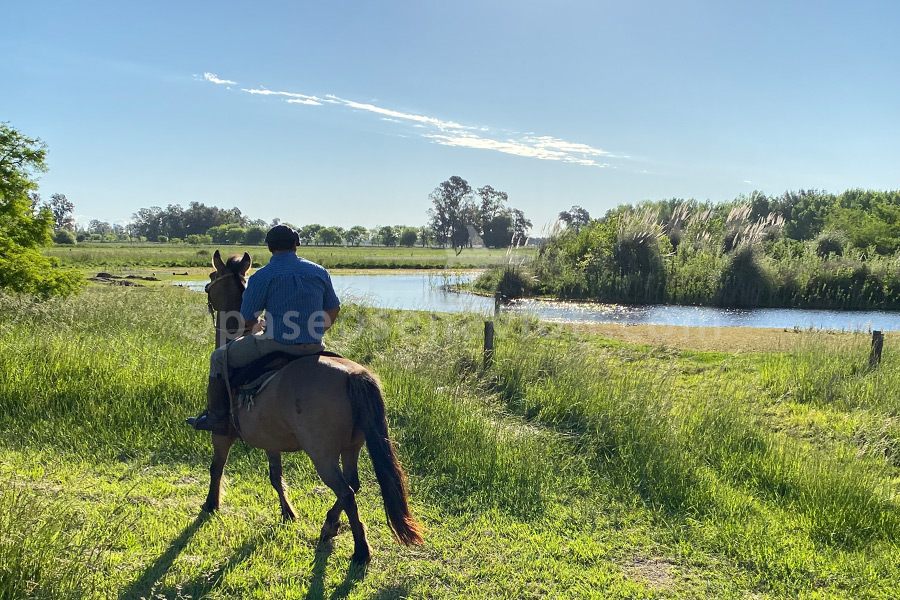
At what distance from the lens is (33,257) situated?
415 inches

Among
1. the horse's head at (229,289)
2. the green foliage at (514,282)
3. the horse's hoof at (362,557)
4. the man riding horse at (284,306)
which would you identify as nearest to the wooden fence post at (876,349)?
the horse's hoof at (362,557)

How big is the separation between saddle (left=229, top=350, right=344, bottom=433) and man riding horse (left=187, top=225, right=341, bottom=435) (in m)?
0.05

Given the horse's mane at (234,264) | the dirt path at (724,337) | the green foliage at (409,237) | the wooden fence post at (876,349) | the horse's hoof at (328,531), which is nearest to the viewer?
the horse's hoof at (328,531)

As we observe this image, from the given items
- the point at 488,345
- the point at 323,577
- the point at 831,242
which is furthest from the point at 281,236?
the point at 831,242

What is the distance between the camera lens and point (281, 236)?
12.1 ft

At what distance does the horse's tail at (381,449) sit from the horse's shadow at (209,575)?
46 centimetres

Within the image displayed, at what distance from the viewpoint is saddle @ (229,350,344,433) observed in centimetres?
375

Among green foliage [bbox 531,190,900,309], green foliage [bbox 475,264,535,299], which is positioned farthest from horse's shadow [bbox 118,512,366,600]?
green foliage [bbox 475,264,535,299]

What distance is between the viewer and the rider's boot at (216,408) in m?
3.96

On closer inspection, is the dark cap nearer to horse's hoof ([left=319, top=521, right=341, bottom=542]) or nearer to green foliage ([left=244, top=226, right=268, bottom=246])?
horse's hoof ([left=319, top=521, right=341, bottom=542])

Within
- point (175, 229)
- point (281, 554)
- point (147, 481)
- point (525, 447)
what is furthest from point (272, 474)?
point (175, 229)

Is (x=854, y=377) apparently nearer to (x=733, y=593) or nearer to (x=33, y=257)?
(x=733, y=593)

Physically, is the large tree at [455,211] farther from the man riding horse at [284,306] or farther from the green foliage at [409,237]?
the man riding horse at [284,306]

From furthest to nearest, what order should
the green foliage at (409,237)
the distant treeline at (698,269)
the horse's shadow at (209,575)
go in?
1. the green foliage at (409,237)
2. the distant treeline at (698,269)
3. the horse's shadow at (209,575)
